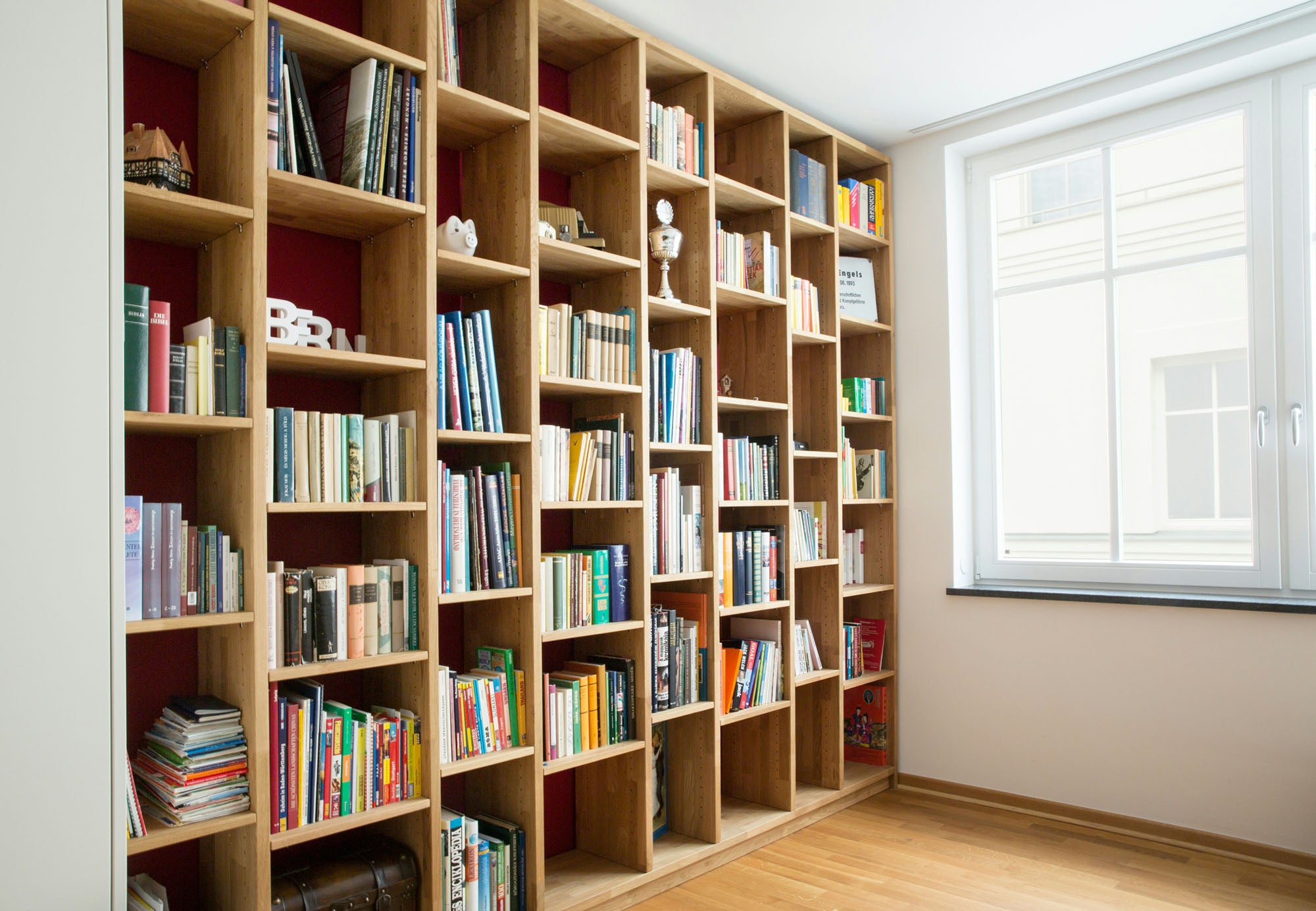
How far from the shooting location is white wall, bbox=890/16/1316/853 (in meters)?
3.30

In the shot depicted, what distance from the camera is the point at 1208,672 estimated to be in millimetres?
3416

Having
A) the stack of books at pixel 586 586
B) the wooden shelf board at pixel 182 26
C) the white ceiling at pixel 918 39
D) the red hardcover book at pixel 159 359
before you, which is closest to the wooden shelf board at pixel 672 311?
the stack of books at pixel 586 586

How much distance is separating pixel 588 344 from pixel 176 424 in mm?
1259

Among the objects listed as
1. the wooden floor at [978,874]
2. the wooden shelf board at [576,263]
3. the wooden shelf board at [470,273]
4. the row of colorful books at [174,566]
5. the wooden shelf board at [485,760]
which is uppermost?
the wooden shelf board at [576,263]

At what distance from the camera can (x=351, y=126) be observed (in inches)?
95.2

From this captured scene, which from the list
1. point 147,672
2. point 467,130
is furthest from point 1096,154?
point 147,672

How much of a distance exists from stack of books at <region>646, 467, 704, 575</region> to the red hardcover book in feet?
4.90

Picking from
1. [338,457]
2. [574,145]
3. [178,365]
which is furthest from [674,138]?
[178,365]

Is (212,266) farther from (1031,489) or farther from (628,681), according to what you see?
(1031,489)

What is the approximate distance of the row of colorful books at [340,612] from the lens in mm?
2186

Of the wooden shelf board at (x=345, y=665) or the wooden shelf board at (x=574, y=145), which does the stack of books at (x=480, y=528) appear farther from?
the wooden shelf board at (x=574, y=145)

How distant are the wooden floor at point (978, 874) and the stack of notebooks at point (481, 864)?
0.49m

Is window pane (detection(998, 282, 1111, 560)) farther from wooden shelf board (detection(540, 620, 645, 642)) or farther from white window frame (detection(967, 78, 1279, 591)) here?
wooden shelf board (detection(540, 620, 645, 642))

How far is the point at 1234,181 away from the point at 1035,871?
2642mm
